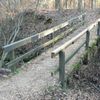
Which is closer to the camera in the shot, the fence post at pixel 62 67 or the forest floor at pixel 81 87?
the forest floor at pixel 81 87

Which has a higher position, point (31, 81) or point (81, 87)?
point (31, 81)

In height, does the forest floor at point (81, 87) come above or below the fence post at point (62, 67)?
below

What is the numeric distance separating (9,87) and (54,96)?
1024 mm

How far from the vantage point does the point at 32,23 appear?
17141 mm

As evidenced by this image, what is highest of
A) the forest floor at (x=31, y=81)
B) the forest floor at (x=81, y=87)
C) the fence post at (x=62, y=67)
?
the fence post at (x=62, y=67)

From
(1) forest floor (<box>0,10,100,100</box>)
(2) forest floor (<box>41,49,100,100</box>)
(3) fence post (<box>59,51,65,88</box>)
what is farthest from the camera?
(3) fence post (<box>59,51,65,88</box>)

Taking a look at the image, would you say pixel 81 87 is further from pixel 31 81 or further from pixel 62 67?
pixel 31 81

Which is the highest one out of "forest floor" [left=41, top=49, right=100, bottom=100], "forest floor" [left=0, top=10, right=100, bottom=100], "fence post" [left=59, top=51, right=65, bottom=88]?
"fence post" [left=59, top=51, right=65, bottom=88]

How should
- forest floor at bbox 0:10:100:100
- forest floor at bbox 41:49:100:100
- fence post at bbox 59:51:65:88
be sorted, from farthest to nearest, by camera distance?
fence post at bbox 59:51:65:88 → forest floor at bbox 41:49:100:100 → forest floor at bbox 0:10:100:100

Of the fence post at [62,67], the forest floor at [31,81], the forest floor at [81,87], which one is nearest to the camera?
the forest floor at [31,81]

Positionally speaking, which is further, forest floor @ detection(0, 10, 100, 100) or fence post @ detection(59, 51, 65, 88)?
fence post @ detection(59, 51, 65, 88)

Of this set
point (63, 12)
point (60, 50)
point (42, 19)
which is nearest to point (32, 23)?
point (42, 19)

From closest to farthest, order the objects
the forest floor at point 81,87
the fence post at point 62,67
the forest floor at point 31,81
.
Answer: the forest floor at point 31,81 < the forest floor at point 81,87 < the fence post at point 62,67

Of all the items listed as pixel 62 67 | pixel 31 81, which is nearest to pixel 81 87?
pixel 62 67
